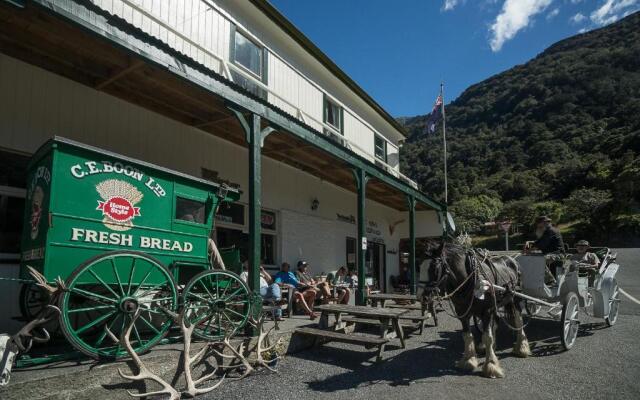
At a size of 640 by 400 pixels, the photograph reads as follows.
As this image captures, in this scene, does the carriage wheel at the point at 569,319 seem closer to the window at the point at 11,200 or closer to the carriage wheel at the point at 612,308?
the carriage wheel at the point at 612,308

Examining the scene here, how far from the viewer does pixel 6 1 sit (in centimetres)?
422

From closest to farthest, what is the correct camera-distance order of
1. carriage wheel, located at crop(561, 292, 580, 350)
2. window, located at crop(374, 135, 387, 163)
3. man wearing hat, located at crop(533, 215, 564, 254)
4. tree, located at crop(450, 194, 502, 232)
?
carriage wheel, located at crop(561, 292, 580, 350), man wearing hat, located at crop(533, 215, 564, 254), window, located at crop(374, 135, 387, 163), tree, located at crop(450, 194, 502, 232)

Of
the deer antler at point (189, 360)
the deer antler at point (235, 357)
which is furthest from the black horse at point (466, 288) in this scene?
the deer antler at point (189, 360)

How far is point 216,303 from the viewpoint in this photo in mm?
5555

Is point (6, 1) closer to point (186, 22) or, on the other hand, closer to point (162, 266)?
point (162, 266)

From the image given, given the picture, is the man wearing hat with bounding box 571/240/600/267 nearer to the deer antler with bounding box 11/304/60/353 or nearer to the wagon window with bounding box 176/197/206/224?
the wagon window with bounding box 176/197/206/224

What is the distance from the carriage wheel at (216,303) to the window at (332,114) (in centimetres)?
762

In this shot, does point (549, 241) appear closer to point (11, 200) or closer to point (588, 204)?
point (11, 200)

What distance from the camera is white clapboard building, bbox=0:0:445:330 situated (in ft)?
18.7

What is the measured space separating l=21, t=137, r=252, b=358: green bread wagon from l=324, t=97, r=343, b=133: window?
23.9 feet

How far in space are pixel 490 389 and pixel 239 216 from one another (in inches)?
253

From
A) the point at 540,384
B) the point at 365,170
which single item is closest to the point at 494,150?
the point at 365,170

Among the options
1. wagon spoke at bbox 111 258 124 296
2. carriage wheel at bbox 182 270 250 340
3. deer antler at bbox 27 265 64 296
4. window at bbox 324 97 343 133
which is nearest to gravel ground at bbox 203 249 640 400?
carriage wheel at bbox 182 270 250 340

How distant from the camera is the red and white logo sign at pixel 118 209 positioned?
471 centimetres
